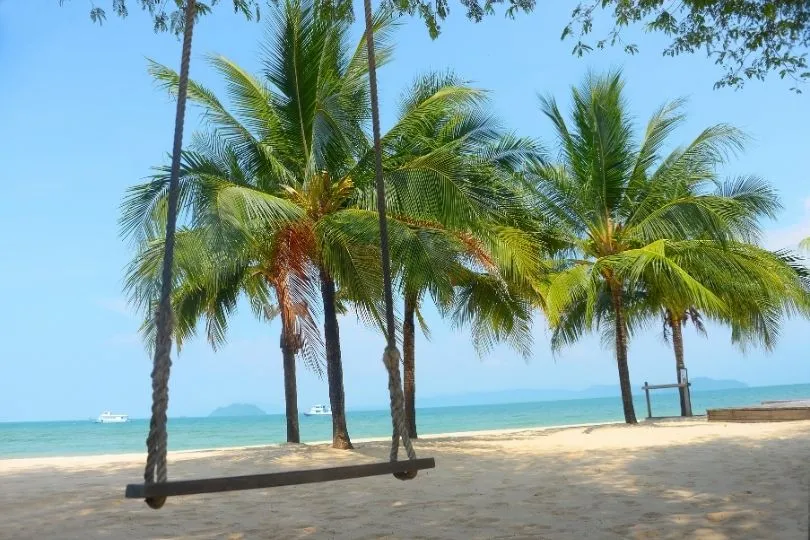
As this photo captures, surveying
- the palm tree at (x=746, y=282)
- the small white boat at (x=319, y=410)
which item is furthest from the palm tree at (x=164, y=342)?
the small white boat at (x=319, y=410)

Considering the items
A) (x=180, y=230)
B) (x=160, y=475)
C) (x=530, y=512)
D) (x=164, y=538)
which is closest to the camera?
(x=160, y=475)

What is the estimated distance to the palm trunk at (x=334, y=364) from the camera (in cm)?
1090

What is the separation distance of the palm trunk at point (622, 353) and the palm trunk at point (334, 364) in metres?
6.15

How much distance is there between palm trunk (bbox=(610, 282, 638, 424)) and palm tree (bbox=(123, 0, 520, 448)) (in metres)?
5.29

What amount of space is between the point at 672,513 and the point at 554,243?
10.4 m

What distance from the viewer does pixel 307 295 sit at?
10.6 meters

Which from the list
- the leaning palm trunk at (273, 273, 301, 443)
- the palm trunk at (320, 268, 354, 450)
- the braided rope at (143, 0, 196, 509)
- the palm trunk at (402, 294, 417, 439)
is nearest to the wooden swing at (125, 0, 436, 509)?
the braided rope at (143, 0, 196, 509)

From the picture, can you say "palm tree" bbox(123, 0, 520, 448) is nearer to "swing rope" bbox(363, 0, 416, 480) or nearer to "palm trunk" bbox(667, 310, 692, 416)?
"swing rope" bbox(363, 0, 416, 480)

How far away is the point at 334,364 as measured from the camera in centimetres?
1098

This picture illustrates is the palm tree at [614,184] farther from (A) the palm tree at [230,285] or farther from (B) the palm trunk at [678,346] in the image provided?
(A) the palm tree at [230,285]

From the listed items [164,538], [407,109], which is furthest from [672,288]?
[164,538]

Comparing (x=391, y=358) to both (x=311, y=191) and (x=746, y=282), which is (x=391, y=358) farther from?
(x=746, y=282)

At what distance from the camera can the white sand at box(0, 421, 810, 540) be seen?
458 centimetres

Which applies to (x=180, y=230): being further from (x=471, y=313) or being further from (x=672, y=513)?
(x=672, y=513)
